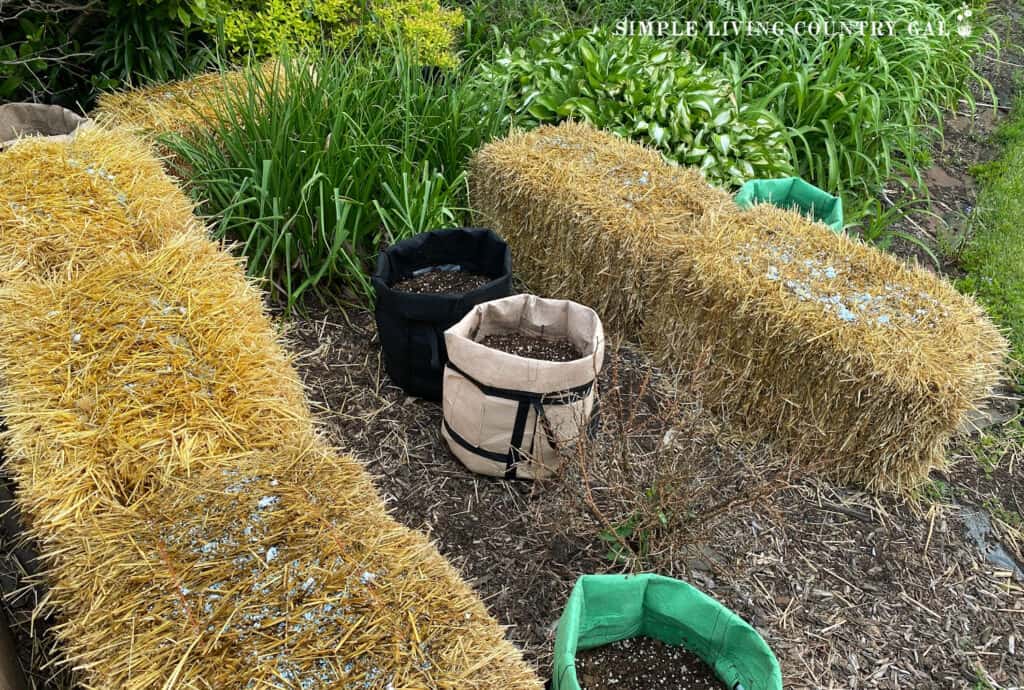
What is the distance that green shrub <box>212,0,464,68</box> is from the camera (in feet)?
11.6

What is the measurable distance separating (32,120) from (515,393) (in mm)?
2467

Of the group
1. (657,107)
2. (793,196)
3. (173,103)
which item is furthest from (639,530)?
(173,103)

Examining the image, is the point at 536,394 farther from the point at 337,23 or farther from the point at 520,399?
the point at 337,23

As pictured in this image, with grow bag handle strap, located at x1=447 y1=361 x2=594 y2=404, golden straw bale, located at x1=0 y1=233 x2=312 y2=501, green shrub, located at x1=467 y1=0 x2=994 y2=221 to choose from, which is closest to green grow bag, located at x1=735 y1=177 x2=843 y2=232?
green shrub, located at x1=467 y1=0 x2=994 y2=221

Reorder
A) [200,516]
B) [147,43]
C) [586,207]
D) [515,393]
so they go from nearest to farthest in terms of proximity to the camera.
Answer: [200,516] < [515,393] < [586,207] < [147,43]

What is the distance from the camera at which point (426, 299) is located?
7.95ft

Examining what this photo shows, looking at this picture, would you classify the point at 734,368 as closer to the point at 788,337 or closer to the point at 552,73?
the point at 788,337

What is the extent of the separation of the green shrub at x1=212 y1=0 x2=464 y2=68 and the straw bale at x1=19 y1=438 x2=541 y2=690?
2624 millimetres

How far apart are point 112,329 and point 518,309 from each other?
1231 millimetres

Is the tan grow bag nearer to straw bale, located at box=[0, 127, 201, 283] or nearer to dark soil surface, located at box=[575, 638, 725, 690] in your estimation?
dark soil surface, located at box=[575, 638, 725, 690]

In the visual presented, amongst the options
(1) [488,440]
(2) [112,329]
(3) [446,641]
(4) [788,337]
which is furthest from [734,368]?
(2) [112,329]

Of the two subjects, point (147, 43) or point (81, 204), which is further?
point (147, 43)

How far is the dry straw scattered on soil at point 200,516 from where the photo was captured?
4.21 ft

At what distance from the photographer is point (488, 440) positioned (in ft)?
7.59
